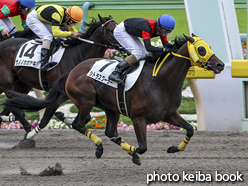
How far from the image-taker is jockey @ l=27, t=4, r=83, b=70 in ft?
20.9

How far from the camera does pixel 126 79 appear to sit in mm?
5031

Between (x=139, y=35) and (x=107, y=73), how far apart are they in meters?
0.58

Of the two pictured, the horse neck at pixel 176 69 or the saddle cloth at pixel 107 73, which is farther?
the saddle cloth at pixel 107 73

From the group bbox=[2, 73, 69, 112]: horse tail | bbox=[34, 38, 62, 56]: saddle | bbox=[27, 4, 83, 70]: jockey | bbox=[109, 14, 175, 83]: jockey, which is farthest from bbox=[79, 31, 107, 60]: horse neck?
bbox=[109, 14, 175, 83]: jockey

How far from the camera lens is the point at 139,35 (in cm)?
523

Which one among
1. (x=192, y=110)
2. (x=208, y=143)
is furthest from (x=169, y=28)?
(x=192, y=110)

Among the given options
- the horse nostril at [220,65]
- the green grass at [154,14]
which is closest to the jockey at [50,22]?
the horse nostril at [220,65]

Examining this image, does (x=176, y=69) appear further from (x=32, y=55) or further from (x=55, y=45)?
(x=32, y=55)

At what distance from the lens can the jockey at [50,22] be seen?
6383 mm

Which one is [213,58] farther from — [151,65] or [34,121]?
[34,121]

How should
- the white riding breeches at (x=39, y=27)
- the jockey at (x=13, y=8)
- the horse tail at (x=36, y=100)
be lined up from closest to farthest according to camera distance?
the horse tail at (x=36, y=100) < the white riding breeches at (x=39, y=27) < the jockey at (x=13, y=8)

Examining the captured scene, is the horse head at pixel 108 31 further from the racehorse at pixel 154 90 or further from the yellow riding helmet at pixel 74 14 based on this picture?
the racehorse at pixel 154 90

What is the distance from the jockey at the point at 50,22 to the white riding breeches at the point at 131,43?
115 cm

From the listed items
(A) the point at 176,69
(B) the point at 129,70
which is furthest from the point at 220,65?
(B) the point at 129,70
